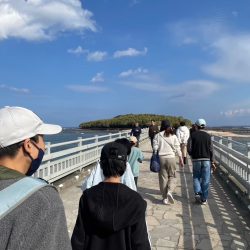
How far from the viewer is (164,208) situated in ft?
29.0

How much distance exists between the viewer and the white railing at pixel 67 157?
1009 cm

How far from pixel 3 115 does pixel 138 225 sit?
1.79 meters

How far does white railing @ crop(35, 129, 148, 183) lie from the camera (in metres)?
10.1

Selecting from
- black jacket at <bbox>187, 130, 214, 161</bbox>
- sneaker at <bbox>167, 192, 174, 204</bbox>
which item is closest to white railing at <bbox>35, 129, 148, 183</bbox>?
sneaker at <bbox>167, 192, 174, 204</bbox>

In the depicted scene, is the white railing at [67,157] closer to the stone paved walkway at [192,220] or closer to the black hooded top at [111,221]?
the stone paved walkway at [192,220]

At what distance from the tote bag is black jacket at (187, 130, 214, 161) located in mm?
859

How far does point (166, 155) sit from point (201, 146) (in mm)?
805

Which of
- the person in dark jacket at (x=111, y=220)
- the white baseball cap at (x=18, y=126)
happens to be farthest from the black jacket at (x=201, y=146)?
the white baseball cap at (x=18, y=126)

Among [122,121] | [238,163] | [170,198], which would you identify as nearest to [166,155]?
[170,198]

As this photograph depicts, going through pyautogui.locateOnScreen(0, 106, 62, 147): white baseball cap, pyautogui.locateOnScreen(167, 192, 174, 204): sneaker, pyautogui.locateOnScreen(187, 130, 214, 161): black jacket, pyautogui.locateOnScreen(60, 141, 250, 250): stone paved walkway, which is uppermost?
pyautogui.locateOnScreen(0, 106, 62, 147): white baseball cap

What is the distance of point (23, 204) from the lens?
1547mm

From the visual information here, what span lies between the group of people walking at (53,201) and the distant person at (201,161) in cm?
219

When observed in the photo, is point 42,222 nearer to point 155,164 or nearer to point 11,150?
point 11,150

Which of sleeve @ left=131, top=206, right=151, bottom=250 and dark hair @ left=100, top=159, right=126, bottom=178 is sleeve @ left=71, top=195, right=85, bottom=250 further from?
sleeve @ left=131, top=206, right=151, bottom=250
